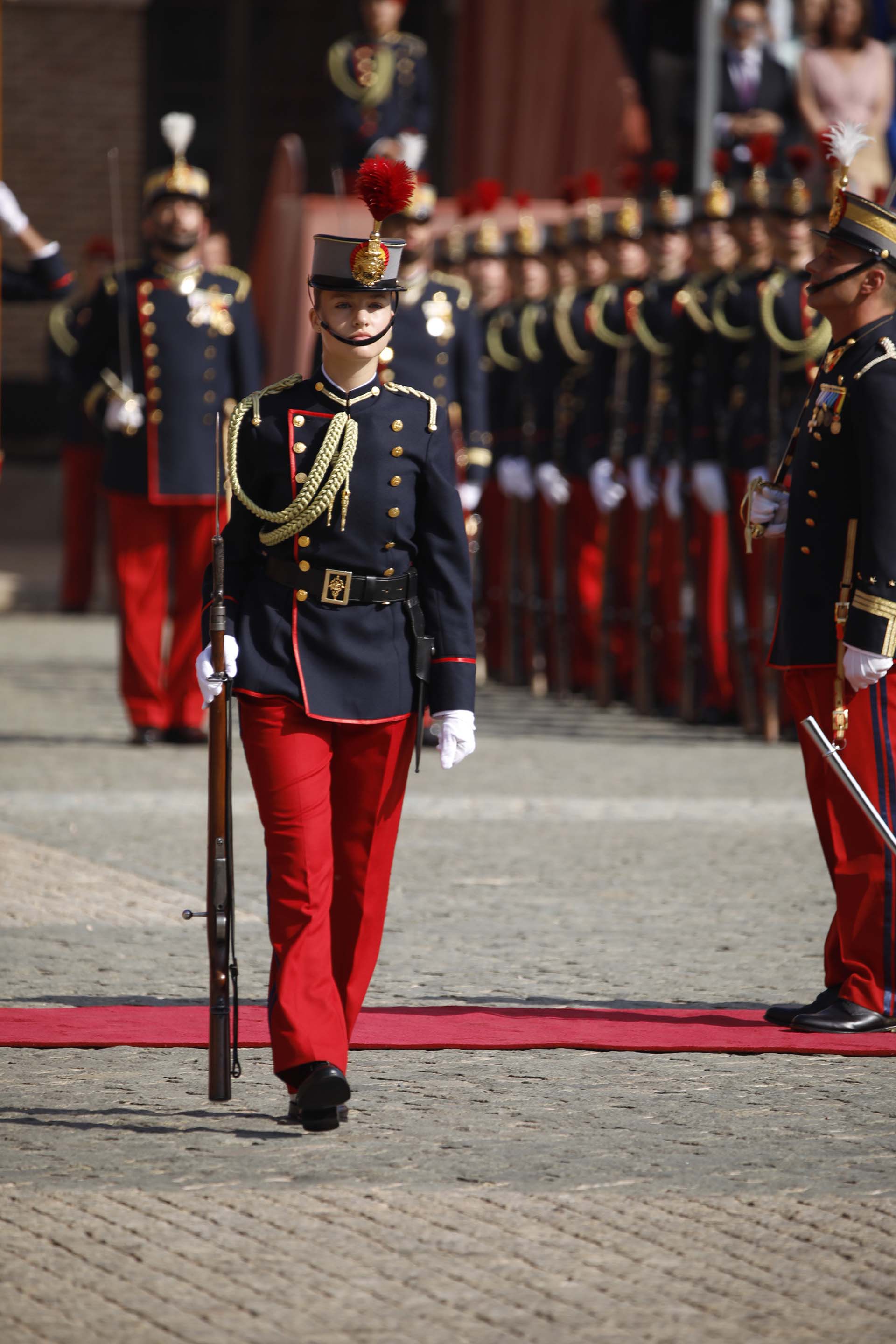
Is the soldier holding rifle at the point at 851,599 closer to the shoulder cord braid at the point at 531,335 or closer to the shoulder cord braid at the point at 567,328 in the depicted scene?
the shoulder cord braid at the point at 567,328

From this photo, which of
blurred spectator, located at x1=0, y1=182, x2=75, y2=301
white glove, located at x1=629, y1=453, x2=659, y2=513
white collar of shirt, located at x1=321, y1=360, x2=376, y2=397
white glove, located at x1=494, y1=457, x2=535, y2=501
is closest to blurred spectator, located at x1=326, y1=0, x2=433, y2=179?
white glove, located at x1=494, y1=457, x2=535, y2=501

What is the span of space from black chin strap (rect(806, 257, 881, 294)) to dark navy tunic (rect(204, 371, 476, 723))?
46.8 inches

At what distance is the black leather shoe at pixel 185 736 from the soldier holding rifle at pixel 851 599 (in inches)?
200

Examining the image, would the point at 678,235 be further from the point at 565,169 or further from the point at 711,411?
the point at 565,169

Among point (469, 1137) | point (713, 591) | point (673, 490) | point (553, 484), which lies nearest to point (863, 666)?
point (469, 1137)

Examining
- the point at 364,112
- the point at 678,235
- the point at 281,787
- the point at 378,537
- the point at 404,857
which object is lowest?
the point at 404,857

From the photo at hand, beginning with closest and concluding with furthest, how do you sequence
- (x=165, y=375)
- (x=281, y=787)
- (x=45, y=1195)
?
(x=45, y=1195)
(x=281, y=787)
(x=165, y=375)

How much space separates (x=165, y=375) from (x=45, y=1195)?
661cm

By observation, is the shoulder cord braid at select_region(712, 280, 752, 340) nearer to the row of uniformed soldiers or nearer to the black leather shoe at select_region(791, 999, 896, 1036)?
the row of uniformed soldiers

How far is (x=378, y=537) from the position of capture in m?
4.81

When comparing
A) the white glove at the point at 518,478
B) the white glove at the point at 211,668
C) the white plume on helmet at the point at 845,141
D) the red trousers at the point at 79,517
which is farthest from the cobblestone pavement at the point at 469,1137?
the red trousers at the point at 79,517

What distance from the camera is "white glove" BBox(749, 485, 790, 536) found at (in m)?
5.93

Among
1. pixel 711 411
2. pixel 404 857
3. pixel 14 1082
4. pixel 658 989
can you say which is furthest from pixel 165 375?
pixel 14 1082

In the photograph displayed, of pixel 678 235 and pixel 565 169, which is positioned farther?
pixel 565 169
